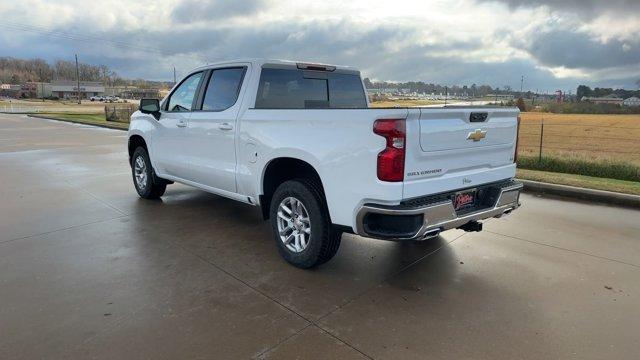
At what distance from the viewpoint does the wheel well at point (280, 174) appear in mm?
4298

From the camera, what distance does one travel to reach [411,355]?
2941 millimetres

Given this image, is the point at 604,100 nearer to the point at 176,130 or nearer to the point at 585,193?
the point at 585,193

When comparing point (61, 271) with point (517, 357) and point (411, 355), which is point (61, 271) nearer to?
point (411, 355)

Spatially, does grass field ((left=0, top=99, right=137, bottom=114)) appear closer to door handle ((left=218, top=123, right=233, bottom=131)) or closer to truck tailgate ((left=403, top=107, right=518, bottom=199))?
door handle ((left=218, top=123, right=233, bottom=131))

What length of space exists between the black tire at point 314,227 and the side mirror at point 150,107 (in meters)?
2.95

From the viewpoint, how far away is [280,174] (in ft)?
15.3

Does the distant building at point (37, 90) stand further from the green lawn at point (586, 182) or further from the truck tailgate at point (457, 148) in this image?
the truck tailgate at point (457, 148)

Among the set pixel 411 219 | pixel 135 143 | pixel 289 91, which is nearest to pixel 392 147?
pixel 411 219

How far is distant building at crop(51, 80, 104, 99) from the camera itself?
411ft

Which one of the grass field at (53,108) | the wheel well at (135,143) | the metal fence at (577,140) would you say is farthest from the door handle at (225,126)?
the grass field at (53,108)

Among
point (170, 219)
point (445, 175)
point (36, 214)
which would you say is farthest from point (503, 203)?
point (36, 214)

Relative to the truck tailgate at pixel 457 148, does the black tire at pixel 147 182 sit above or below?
below

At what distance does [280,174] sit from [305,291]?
4.22 feet

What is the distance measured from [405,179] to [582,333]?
1609mm
